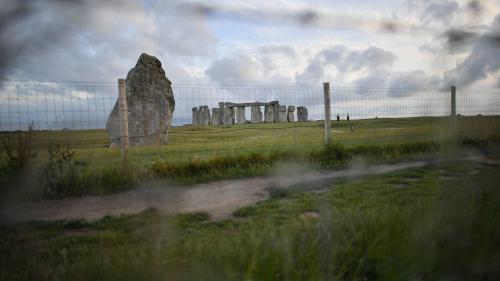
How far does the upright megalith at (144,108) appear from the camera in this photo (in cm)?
1688

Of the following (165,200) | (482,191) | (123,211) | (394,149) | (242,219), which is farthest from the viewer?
(394,149)

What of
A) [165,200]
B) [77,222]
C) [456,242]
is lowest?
[77,222]

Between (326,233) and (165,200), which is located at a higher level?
(165,200)

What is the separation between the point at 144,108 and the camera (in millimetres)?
17000

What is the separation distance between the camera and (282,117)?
1665 inches

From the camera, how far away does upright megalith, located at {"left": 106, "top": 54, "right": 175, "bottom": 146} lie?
1688 centimetres

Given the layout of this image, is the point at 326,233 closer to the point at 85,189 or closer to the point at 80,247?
the point at 80,247

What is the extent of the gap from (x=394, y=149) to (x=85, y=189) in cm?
867

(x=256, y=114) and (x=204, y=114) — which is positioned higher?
(x=204, y=114)

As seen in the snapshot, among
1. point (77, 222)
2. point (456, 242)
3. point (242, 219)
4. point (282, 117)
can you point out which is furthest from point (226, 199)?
point (282, 117)

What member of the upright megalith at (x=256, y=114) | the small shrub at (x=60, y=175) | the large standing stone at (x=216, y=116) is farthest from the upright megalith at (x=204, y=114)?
the small shrub at (x=60, y=175)

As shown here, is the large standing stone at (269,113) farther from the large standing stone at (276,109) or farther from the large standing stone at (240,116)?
the large standing stone at (240,116)

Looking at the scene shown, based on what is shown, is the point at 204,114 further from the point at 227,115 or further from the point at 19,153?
the point at 19,153

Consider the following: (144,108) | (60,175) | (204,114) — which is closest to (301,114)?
(204,114)
